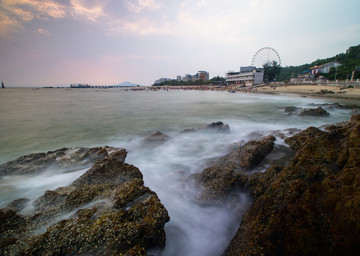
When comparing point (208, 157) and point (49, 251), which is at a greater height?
point (49, 251)

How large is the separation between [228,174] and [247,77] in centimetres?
8845

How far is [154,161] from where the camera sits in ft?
20.9

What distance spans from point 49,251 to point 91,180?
1742 millimetres

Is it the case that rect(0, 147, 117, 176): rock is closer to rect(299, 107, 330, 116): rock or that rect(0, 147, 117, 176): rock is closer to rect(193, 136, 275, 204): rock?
rect(193, 136, 275, 204): rock

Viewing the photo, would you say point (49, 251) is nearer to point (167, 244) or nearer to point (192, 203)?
point (167, 244)

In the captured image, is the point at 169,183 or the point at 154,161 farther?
the point at 154,161

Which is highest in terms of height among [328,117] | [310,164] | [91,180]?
[310,164]

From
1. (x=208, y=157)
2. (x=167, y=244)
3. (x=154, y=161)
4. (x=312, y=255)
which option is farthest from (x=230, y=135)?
(x=312, y=255)

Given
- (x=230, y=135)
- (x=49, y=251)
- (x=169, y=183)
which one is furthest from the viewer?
(x=230, y=135)

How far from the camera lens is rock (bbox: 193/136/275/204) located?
3.79m

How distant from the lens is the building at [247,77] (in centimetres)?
7667

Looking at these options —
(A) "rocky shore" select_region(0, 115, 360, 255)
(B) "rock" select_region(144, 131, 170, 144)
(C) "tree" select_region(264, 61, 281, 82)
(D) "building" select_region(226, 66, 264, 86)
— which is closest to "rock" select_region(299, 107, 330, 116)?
(B) "rock" select_region(144, 131, 170, 144)

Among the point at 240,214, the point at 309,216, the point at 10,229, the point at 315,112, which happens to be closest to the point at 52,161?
the point at 10,229

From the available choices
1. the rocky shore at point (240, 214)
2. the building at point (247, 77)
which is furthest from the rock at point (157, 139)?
the building at point (247, 77)
